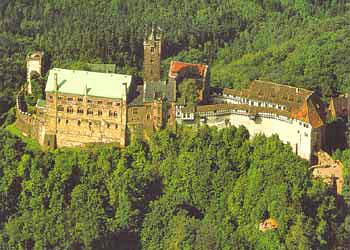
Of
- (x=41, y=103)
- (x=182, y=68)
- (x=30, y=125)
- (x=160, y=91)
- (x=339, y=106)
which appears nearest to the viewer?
(x=160, y=91)

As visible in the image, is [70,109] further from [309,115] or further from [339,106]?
[339,106]

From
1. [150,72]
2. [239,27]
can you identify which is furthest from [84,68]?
[239,27]

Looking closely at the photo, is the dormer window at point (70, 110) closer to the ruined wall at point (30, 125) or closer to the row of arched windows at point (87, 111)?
the row of arched windows at point (87, 111)

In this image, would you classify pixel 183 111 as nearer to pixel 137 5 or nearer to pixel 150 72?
pixel 150 72

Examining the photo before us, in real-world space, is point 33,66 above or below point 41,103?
above

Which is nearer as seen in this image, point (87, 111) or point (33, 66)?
point (87, 111)

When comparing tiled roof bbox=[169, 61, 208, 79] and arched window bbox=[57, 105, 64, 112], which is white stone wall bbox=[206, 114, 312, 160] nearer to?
tiled roof bbox=[169, 61, 208, 79]

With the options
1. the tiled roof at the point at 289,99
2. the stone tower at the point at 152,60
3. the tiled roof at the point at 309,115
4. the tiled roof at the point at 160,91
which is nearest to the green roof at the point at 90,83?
the tiled roof at the point at 160,91

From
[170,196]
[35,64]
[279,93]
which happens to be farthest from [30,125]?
[279,93]
